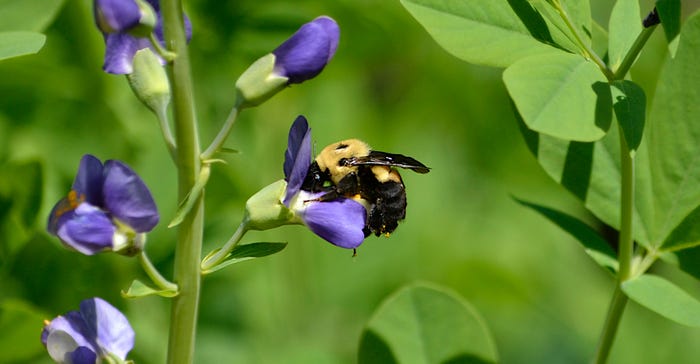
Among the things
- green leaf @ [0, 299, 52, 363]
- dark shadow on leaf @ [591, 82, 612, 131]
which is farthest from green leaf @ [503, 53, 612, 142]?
green leaf @ [0, 299, 52, 363]

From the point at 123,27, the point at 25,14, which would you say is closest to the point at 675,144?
the point at 123,27

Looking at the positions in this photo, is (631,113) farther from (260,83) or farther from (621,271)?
(260,83)

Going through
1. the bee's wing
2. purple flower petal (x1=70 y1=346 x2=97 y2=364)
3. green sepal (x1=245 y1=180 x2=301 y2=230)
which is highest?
green sepal (x1=245 y1=180 x2=301 y2=230)

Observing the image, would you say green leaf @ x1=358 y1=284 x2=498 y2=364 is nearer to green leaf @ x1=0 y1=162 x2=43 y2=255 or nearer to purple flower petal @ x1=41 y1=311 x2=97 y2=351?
purple flower petal @ x1=41 y1=311 x2=97 y2=351

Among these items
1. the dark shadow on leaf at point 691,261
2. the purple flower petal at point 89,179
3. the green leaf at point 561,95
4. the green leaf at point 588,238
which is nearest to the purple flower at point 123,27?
the purple flower petal at point 89,179

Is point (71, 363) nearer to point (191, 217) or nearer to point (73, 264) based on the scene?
point (191, 217)

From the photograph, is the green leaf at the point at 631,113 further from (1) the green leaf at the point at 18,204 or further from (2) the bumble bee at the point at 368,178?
(1) the green leaf at the point at 18,204

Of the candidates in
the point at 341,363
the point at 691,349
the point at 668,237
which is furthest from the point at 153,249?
the point at 691,349

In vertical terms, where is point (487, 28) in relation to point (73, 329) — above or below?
above
